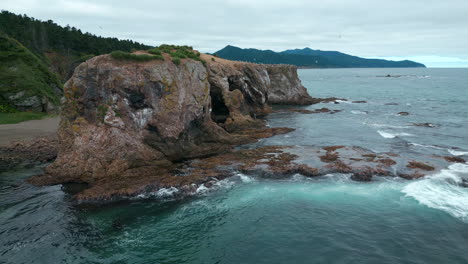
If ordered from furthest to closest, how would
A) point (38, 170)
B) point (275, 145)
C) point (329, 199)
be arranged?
point (275, 145)
point (38, 170)
point (329, 199)

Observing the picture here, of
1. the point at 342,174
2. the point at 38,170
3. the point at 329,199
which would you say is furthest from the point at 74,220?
the point at 342,174

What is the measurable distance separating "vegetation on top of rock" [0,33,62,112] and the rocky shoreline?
1925 cm

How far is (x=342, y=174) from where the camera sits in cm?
2647

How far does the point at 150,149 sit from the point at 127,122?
3164mm

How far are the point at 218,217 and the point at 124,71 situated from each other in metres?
16.5

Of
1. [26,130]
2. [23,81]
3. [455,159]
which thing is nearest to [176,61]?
[26,130]

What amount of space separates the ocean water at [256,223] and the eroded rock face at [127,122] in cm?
351

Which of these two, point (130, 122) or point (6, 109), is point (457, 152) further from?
point (6, 109)

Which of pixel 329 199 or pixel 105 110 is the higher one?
pixel 105 110

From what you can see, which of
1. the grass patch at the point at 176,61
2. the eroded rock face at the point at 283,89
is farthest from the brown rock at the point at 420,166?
the eroded rock face at the point at 283,89

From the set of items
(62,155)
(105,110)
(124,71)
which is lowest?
(62,155)

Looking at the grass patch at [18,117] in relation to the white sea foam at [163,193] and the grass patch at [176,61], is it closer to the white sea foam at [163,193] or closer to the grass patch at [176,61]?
the grass patch at [176,61]

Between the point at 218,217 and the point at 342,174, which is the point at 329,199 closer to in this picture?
the point at 342,174

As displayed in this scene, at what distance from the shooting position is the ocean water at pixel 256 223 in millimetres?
15609
